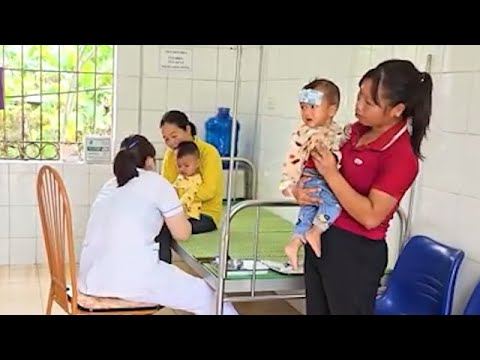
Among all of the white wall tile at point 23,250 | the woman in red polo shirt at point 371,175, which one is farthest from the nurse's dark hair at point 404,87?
the white wall tile at point 23,250

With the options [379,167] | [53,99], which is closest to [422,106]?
[379,167]

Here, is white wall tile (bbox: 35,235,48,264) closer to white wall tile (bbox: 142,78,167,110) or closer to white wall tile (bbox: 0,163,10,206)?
white wall tile (bbox: 0,163,10,206)

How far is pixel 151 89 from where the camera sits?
3.95 m

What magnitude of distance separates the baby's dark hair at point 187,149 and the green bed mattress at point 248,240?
42cm

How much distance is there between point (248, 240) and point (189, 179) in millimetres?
456

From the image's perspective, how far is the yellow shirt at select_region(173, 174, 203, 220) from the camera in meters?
3.01

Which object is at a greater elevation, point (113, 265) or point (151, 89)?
point (151, 89)

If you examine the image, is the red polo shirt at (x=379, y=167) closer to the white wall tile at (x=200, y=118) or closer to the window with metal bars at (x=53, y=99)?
the white wall tile at (x=200, y=118)

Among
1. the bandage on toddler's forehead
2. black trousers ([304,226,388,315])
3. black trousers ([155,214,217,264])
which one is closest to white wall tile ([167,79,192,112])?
black trousers ([155,214,217,264])

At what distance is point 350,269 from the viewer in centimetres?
156

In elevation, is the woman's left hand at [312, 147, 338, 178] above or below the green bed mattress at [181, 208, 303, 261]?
above
